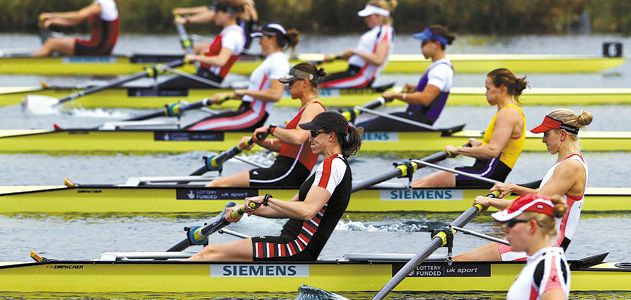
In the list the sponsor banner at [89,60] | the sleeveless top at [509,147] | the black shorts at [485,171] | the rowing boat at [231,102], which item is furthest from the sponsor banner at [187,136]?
the sponsor banner at [89,60]

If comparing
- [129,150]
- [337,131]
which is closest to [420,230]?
[337,131]

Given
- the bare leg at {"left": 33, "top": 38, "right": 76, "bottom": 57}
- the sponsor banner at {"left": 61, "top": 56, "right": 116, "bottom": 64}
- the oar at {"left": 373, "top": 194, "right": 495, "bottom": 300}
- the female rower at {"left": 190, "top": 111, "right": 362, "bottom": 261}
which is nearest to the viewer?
the female rower at {"left": 190, "top": 111, "right": 362, "bottom": 261}

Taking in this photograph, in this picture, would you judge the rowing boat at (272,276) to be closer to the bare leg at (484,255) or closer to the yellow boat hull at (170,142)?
the bare leg at (484,255)

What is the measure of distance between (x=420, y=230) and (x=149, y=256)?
3735mm

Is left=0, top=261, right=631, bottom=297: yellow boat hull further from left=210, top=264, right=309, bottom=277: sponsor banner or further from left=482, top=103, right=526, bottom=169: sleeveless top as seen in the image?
left=482, top=103, right=526, bottom=169: sleeveless top

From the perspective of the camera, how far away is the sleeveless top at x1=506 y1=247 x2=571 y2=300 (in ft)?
22.8

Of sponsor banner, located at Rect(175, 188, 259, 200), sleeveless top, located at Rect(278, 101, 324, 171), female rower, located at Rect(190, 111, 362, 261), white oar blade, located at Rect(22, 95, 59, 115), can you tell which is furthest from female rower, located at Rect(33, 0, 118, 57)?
female rower, located at Rect(190, 111, 362, 261)

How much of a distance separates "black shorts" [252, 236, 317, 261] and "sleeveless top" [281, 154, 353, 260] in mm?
18

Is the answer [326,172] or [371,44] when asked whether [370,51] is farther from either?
[326,172]

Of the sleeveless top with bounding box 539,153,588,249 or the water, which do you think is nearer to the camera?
the sleeveless top with bounding box 539,153,588,249

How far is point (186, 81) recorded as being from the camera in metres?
21.8

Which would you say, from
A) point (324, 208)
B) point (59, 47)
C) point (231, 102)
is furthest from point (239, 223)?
point (59, 47)

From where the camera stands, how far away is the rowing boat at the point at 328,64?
82.9ft

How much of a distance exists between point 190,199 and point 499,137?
349 cm
